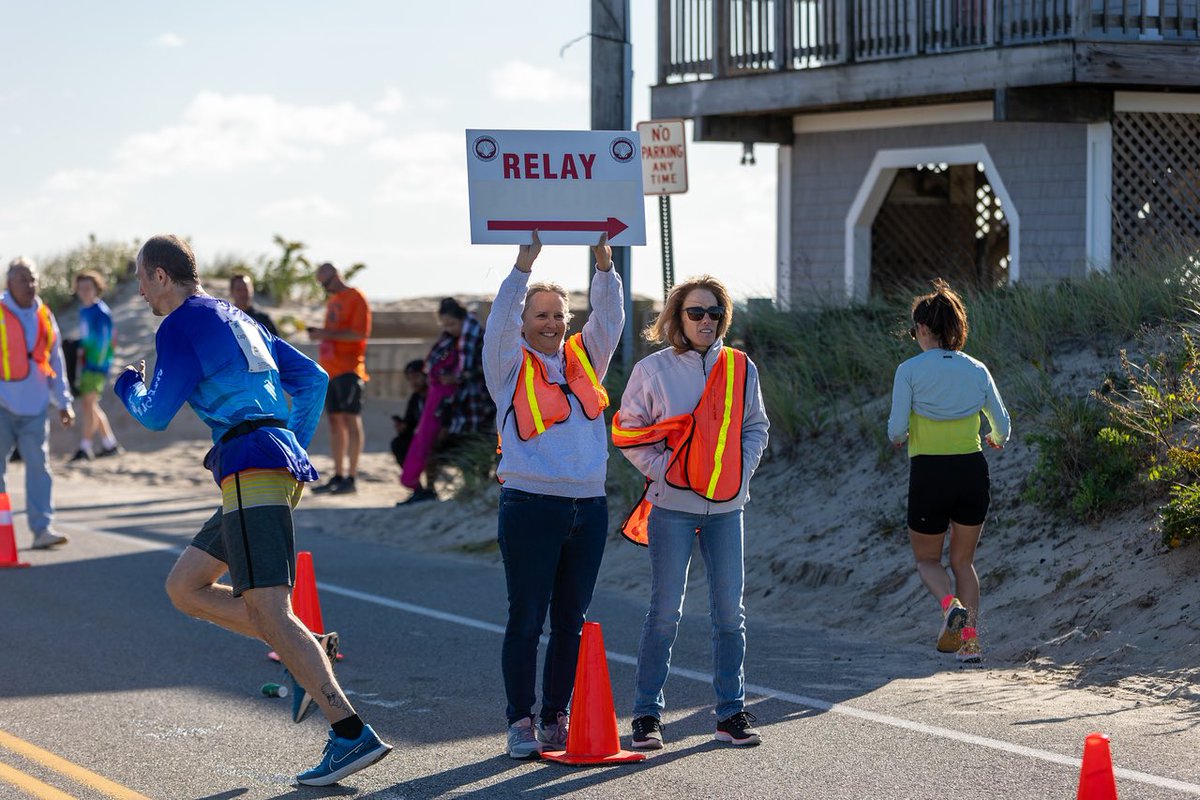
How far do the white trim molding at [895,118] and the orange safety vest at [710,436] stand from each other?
1096cm

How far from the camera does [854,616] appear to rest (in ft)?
34.1

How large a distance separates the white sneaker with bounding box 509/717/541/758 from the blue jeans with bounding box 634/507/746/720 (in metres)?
0.45

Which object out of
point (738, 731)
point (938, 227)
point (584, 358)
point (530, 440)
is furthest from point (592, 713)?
point (938, 227)

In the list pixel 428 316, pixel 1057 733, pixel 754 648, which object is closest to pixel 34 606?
pixel 754 648

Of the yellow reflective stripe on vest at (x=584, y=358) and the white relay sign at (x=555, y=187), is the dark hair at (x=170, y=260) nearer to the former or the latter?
the white relay sign at (x=555, y=187)

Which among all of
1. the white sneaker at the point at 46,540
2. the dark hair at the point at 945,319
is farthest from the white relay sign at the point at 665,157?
the dark hair at the point at 945,319

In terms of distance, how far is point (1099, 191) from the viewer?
17156 mm

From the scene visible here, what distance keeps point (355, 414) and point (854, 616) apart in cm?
779

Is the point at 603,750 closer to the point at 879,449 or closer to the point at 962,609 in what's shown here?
the point at 962,609

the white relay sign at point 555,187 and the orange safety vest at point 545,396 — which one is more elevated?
the white relay sign at point 555,187

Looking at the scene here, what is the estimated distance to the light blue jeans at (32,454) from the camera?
13.2 m

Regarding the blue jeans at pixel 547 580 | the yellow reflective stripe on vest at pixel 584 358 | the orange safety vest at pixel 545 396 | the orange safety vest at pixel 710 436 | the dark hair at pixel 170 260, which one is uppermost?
the dark hair at pixel 170 260

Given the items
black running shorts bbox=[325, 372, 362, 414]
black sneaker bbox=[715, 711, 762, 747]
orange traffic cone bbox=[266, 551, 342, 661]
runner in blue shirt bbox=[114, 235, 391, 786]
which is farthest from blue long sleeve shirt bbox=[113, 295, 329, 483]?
black running shorts bbox=[325, 372, 362, 414]

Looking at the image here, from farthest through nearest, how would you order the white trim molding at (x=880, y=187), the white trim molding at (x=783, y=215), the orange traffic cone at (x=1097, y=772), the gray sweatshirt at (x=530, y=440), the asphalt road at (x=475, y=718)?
1. the white trim molding at (x=783, y=215)
2. the white trim molding at (x=880, y=187)
3. the gray sweatshirt at (x=530, y=440)
4. the asphalt road at (x=475, y=718)
5. the orange traffic cone at (x=1097, y=772)
